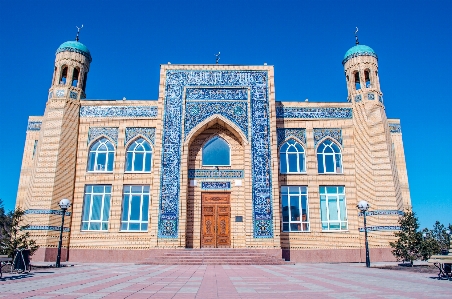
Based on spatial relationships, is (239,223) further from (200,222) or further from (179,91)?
(179,91)

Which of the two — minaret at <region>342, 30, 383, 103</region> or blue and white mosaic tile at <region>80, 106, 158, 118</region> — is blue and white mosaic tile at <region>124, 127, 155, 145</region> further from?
minaret at <region>342, 30, 383, 103</region>

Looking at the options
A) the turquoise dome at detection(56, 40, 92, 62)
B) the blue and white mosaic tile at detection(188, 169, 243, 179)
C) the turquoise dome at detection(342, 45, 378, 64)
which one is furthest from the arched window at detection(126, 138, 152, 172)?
the turquoise dome at detection(342, 45, 378, 64)

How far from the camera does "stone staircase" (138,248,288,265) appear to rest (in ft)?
40.4

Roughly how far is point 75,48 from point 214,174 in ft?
29.7

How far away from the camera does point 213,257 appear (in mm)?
12531

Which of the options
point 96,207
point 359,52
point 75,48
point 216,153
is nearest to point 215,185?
point 216,153

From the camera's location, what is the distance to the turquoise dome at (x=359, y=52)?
1694 cm

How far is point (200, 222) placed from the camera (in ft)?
48.4

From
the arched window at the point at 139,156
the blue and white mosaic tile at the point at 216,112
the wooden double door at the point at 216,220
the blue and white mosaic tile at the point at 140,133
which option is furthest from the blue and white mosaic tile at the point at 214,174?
the blue and white mosaic tile at the point at 140,133

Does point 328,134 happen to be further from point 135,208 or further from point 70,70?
point 70,70

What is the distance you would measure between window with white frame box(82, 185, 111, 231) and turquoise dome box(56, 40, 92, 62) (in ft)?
21.5

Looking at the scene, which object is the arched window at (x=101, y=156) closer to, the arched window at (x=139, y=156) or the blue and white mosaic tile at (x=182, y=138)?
the arched window at (x=139, y=156)

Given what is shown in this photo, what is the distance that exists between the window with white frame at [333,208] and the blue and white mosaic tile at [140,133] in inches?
313

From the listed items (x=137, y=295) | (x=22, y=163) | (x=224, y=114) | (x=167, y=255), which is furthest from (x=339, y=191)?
(x=22, y=163)
